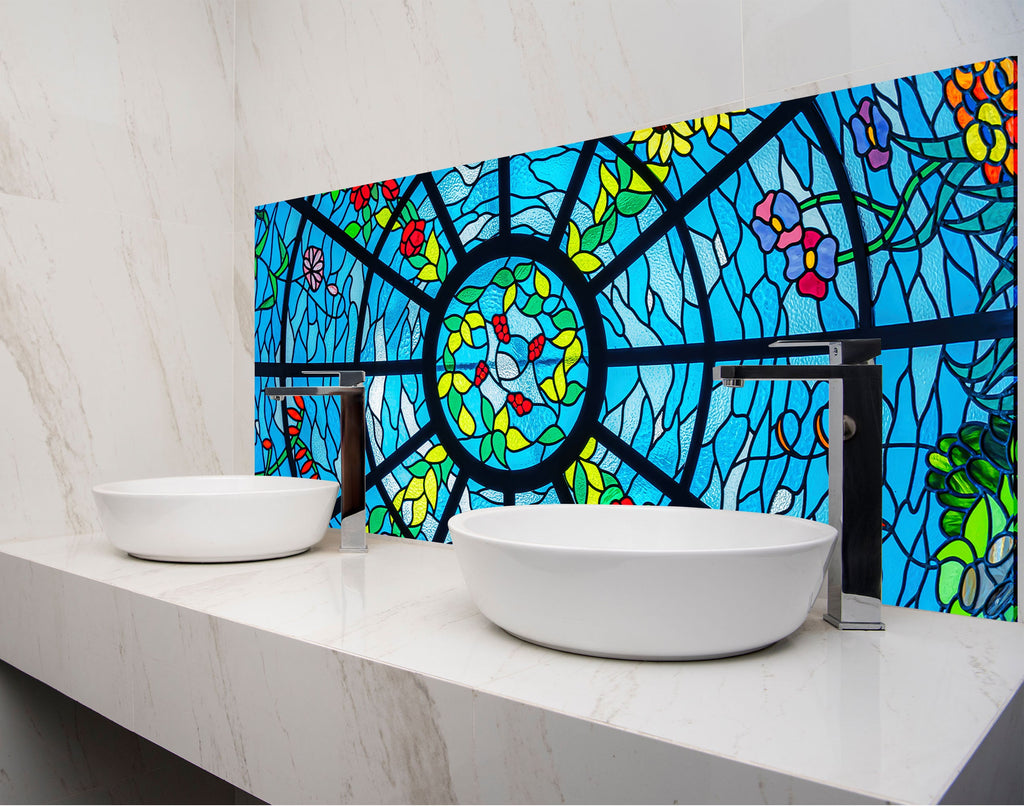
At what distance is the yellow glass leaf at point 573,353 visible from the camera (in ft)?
4.69

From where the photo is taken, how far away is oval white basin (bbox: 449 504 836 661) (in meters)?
0.82

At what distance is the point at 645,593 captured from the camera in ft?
2.70

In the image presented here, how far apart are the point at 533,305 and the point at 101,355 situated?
3.45 ft

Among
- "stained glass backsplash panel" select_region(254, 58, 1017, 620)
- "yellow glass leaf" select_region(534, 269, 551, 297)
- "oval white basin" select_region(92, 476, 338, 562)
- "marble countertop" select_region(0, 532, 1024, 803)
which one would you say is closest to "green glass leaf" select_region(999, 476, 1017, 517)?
"stained glass backsplash panel" select_region(254, 58, 1017, 620)

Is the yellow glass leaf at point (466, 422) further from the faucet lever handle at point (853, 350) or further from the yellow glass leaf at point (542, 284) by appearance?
the faucet lever handle at point (853, 350)

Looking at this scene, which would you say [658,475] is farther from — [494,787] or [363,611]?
[494,787]

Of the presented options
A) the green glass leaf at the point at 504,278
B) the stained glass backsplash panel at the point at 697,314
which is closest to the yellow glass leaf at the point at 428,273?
the stained glass backsplash panel at the point at 697,314

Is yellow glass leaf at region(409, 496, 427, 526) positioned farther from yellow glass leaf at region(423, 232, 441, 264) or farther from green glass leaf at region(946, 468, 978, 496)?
green glass leaf at region(946, 468, 978, 496)

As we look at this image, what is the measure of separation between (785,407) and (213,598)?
92 cm

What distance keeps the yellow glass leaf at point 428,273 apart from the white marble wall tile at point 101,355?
27.2 inches

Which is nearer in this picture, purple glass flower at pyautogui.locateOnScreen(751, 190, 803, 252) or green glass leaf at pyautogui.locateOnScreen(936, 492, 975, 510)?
green glass leaf at pyautogui.locateOnScreen(936, 492, 975, 510)

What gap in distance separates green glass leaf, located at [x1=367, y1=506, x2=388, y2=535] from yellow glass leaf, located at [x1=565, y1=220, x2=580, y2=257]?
70 cm

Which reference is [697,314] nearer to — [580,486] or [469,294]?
[580,486]

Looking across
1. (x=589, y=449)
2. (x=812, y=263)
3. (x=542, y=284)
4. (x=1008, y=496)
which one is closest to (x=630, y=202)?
(x=542, y=284)
